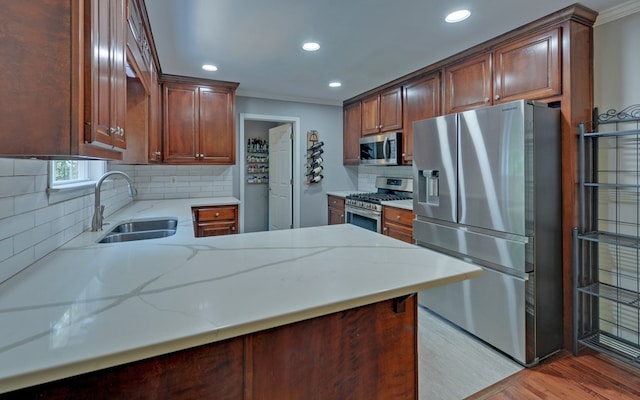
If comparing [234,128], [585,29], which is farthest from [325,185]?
[585,29]

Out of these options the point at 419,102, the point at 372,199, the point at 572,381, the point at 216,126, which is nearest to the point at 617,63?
the point at 419,102

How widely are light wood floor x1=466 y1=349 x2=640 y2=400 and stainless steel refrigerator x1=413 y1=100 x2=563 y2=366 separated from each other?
10 centimetres

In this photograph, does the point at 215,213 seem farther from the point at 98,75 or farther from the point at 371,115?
the point at 98,75

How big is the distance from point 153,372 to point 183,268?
0.43 m

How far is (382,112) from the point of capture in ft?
13.5

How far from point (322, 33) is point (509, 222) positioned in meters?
1.99

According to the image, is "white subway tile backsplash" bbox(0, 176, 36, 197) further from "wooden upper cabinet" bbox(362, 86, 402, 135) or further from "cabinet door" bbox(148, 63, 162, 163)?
"wooden upper cabinet" bbox(362, 86, 402, 135)

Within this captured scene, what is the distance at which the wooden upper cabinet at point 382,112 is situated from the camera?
12.7ft

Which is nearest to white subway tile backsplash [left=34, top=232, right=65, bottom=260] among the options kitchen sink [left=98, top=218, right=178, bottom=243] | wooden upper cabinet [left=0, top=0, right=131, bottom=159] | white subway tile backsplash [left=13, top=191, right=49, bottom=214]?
white subway tile backsplash [left=13, top=191, right=49, bottom=214]

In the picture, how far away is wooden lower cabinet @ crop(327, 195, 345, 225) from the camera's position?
15.0ft

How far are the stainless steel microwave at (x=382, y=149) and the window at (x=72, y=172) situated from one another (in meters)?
2.93

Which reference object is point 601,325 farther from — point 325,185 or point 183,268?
point 325,185

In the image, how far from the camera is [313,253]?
1.34 m

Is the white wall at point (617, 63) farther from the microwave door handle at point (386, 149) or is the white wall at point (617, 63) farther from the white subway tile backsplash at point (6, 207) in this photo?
the white subway tile backsplash at point (6, 207)
